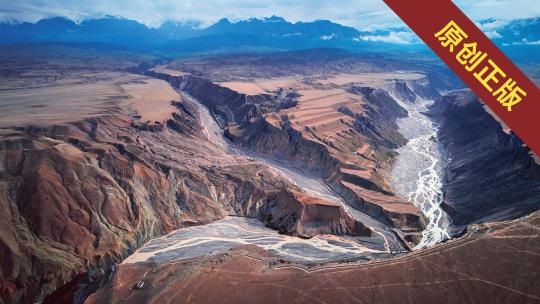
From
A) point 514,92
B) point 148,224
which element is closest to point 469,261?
point 514,92

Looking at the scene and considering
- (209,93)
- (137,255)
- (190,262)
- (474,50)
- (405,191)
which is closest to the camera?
(474,50)

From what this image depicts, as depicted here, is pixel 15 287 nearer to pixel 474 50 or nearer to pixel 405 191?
pixel 474 50

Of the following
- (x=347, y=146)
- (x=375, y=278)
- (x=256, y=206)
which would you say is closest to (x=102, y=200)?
(x=256, y=206)

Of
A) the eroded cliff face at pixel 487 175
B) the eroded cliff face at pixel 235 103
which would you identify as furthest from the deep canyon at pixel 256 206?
the eroded cliff face at pixel 235 103

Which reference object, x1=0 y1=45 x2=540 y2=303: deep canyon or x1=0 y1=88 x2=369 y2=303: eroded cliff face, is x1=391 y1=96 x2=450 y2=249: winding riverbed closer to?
x1=0 y1=45 x2=540 y2=303: deep canyon

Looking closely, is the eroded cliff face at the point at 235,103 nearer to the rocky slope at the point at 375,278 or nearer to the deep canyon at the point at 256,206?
the deep canyon at the point at 256,206

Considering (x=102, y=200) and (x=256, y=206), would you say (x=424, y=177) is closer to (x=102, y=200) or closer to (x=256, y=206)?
(x=256, y=206)

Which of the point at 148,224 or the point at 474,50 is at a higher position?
the point at 474,50
